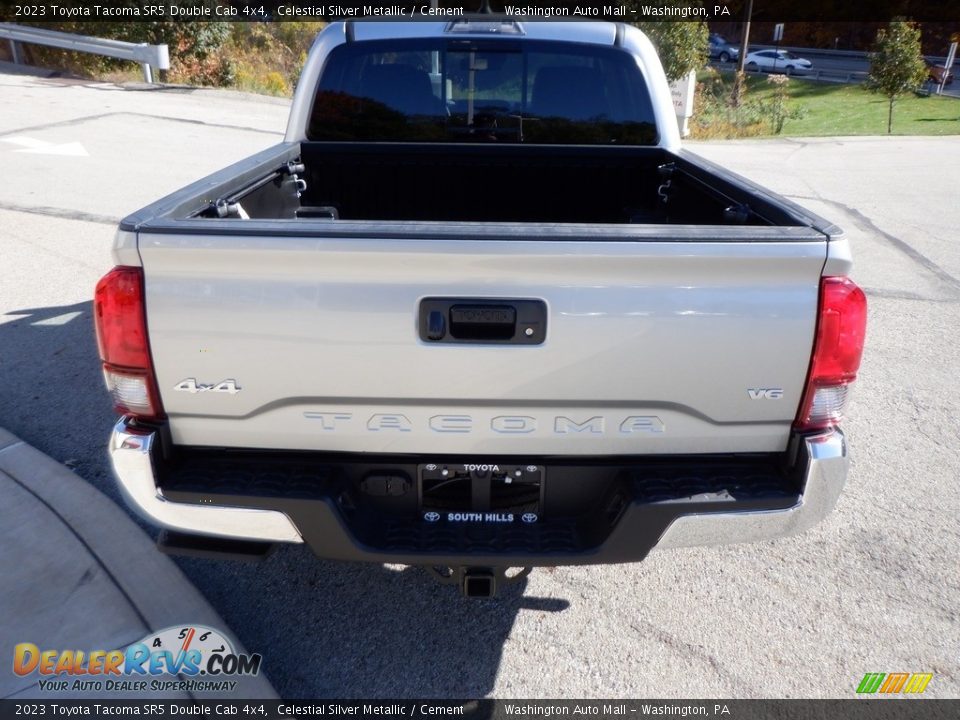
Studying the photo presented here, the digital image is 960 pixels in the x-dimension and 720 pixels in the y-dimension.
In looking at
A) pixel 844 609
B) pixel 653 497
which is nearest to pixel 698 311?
pixel 653 497

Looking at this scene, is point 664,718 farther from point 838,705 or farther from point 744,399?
point 744,399

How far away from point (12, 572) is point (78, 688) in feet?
2.39

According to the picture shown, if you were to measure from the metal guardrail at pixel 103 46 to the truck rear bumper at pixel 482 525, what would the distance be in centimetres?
1814

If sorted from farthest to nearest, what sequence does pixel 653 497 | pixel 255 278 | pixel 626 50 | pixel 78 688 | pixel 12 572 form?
1. pixel 626 50
2. pixel 12 572
3. pixel 78 688
4. pixel 653 497
5. pixel 255 278

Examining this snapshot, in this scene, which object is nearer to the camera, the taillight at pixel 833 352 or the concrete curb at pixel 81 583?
the taillight at pixel 833 352

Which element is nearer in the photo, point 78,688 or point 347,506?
point 347,506

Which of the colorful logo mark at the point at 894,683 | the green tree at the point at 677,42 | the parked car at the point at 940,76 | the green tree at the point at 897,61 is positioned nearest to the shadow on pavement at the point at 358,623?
the colorful logo mark at the point at 894,683

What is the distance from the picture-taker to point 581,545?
2244mm

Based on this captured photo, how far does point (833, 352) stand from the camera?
6.95ft

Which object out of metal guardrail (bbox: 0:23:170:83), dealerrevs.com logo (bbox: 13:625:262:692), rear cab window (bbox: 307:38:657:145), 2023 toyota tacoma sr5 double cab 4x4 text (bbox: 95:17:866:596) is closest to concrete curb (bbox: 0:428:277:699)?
dealerrevs.com logo (bbox: 13:625:262:692)

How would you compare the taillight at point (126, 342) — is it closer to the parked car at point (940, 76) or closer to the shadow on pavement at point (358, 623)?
the shadow on pavement at point (358, 623)

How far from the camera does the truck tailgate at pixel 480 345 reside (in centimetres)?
202

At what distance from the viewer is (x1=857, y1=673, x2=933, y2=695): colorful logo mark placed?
2605 mm

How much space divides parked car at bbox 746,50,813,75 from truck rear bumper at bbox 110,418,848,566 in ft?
182
